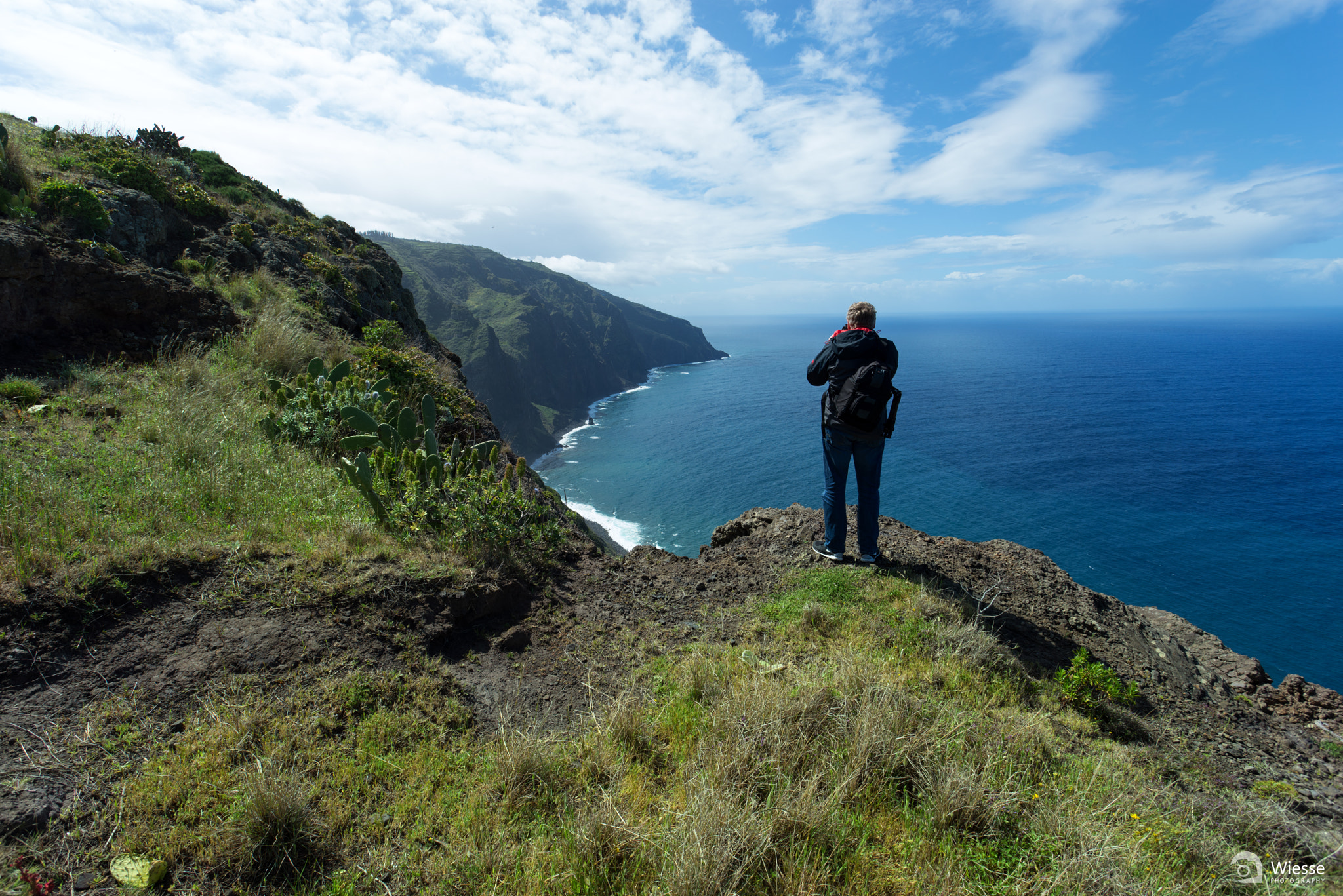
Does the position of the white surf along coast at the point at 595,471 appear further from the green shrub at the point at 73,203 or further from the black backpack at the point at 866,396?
the green shrub at the point at 73,203

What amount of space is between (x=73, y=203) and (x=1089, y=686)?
48.3 ft

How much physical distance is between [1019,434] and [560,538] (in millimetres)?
Result: 61152

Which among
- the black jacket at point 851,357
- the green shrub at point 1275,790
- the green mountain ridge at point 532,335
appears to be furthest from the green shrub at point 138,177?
the green mountain ridge at point 532,335

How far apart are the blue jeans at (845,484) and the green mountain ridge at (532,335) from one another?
72.2 m

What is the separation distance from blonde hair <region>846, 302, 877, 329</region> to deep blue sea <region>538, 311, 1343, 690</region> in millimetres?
33212

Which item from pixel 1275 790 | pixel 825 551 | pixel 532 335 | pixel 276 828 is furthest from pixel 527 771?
pixel 532 335

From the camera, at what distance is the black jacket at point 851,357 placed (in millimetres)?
5391

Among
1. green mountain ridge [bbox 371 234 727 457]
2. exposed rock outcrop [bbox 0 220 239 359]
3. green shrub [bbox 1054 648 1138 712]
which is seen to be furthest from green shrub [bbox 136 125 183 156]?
green mountain ridge [bbox 371 234 727 457]

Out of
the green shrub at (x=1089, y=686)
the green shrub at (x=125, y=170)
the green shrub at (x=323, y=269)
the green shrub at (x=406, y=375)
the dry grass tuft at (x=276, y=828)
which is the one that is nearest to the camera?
the dry grass tuft at (x=276, y=828)

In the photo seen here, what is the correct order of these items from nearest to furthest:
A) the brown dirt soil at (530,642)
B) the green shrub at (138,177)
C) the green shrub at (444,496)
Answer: the brown dirt soil at (530,642) → the green shrub at (444,496) → the green shrub at (138,177)

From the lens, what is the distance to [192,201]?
501 inches

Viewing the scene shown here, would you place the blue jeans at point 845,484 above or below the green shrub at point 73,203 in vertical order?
below

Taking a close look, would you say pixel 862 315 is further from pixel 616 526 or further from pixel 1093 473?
pixel 1093 473

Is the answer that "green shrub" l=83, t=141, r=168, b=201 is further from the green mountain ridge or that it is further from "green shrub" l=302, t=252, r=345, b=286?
the green mountain ridge
